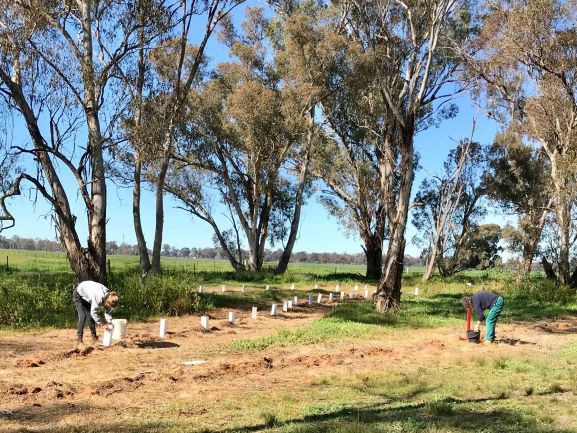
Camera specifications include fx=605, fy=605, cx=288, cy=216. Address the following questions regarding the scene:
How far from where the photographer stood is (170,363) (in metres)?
9.60

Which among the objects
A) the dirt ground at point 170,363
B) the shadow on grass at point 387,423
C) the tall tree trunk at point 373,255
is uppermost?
the tall tree trunk at point 373,255

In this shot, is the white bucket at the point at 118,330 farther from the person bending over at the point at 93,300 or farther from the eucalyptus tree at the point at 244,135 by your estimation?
the eucalyptus tree at the point at 244,135

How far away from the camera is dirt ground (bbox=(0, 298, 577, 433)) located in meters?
6.88

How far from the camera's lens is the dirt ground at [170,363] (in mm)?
6879

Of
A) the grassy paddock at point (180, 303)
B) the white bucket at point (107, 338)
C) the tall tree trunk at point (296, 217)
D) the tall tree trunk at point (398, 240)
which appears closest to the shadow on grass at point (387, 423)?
the white bucket at point (107, 338)

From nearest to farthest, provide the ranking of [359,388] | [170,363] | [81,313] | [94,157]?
[359,388]
[170,363]
[81,313]
[94,157]

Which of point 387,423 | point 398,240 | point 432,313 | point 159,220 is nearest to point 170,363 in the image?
point 387,423

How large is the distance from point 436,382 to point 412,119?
950cm

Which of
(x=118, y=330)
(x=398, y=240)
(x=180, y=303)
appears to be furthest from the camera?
(x=398, y=240)

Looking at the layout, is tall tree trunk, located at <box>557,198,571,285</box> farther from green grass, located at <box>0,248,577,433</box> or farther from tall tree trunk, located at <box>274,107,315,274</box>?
tall tree trunk, located at <box>274,107,315,274</box>

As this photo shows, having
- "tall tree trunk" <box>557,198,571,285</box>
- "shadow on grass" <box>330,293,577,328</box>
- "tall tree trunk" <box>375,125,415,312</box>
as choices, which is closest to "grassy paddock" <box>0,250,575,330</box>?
"shadow on grass" <box>330,293,577,328</box>

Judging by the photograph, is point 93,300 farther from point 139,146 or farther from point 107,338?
point 139,146

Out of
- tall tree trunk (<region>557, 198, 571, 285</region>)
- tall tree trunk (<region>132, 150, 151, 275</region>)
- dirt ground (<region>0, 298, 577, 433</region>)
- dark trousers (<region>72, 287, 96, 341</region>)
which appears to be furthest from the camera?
tall tree trunk (<region>557, 198, 571, 285</region>)

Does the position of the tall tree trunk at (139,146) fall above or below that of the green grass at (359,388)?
above
